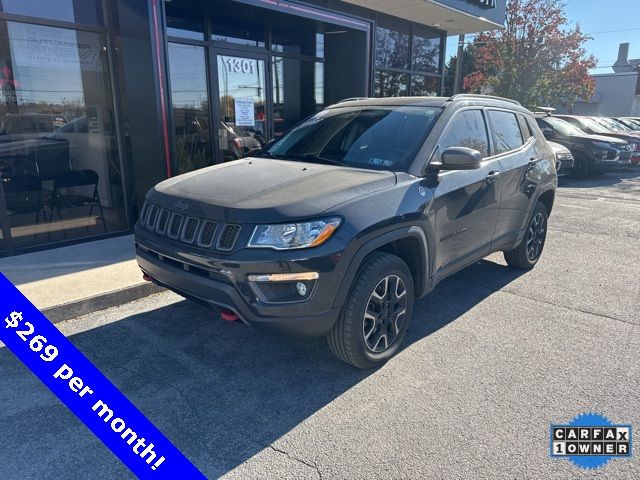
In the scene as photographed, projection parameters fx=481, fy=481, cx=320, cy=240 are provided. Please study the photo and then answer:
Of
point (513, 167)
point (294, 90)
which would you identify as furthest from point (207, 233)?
point (294, 90)

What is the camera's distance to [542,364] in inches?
136

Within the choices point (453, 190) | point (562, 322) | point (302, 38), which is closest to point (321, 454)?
point (453, 190)

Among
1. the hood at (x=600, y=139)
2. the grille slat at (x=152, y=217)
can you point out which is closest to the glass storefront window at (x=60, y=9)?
the grille slat at (x=152, y=217)

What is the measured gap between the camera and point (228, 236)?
2.92 m

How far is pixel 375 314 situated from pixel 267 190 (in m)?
1.10

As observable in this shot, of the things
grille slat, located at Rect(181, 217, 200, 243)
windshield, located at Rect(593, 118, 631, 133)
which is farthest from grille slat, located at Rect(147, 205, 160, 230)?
windshield, located at Rect(593, 118, 631, 133)

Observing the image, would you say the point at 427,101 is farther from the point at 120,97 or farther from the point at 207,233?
the point at 120,97

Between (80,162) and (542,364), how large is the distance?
18.9 feet

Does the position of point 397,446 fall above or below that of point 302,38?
below

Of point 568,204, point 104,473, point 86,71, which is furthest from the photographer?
point 568,204

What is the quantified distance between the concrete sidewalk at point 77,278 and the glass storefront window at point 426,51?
9.26 m

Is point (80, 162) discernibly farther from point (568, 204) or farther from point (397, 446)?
point (568, 204)

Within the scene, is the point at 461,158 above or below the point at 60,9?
below

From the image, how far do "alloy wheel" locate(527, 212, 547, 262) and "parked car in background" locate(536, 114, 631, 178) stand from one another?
8.39m
